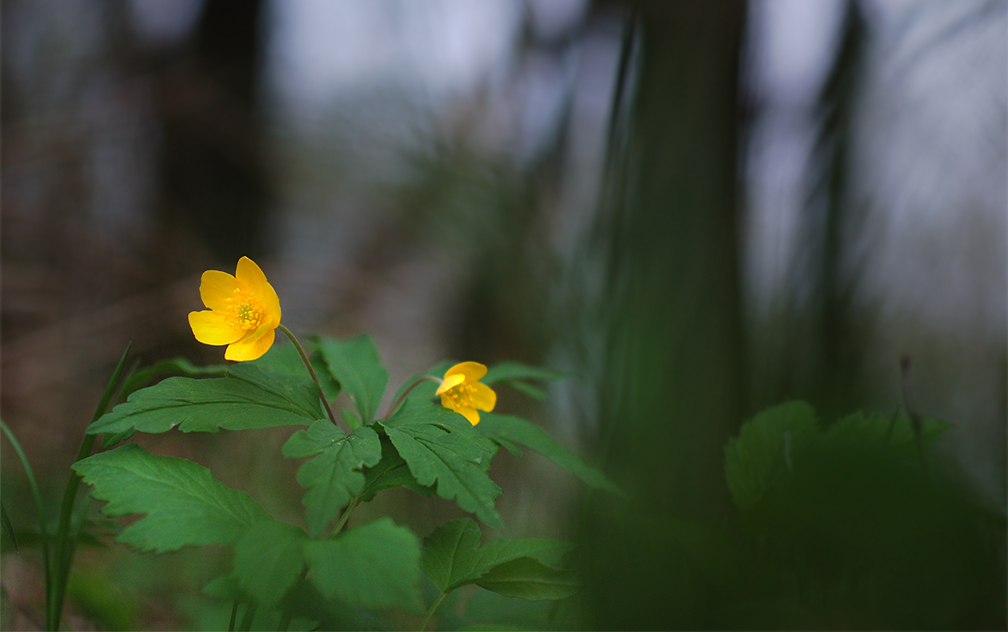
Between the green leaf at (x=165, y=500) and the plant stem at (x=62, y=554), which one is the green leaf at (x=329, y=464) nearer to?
the green leaf at (x=165, y=500)

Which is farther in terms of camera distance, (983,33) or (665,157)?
(983,33)

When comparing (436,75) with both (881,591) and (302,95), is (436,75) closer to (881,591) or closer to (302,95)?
(302,95)

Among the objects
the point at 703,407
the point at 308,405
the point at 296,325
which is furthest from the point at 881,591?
the point at 296,325

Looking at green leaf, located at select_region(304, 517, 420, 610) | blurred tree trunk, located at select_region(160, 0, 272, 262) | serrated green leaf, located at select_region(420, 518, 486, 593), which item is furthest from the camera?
blurred tree trunk, located at select_region(160, 0, 272, 262)

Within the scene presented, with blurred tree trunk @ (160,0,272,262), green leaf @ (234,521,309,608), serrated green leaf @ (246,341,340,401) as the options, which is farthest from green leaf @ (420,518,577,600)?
blurred tree trunk @ (160,0,272,262)

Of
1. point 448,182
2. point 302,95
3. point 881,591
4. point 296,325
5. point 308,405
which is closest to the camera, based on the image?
point 881,591

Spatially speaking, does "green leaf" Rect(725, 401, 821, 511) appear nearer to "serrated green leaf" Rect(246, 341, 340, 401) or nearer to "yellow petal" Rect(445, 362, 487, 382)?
"yellow petal" Rect(445, 362, 487, 382)

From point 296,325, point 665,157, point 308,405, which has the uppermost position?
point 665,157
